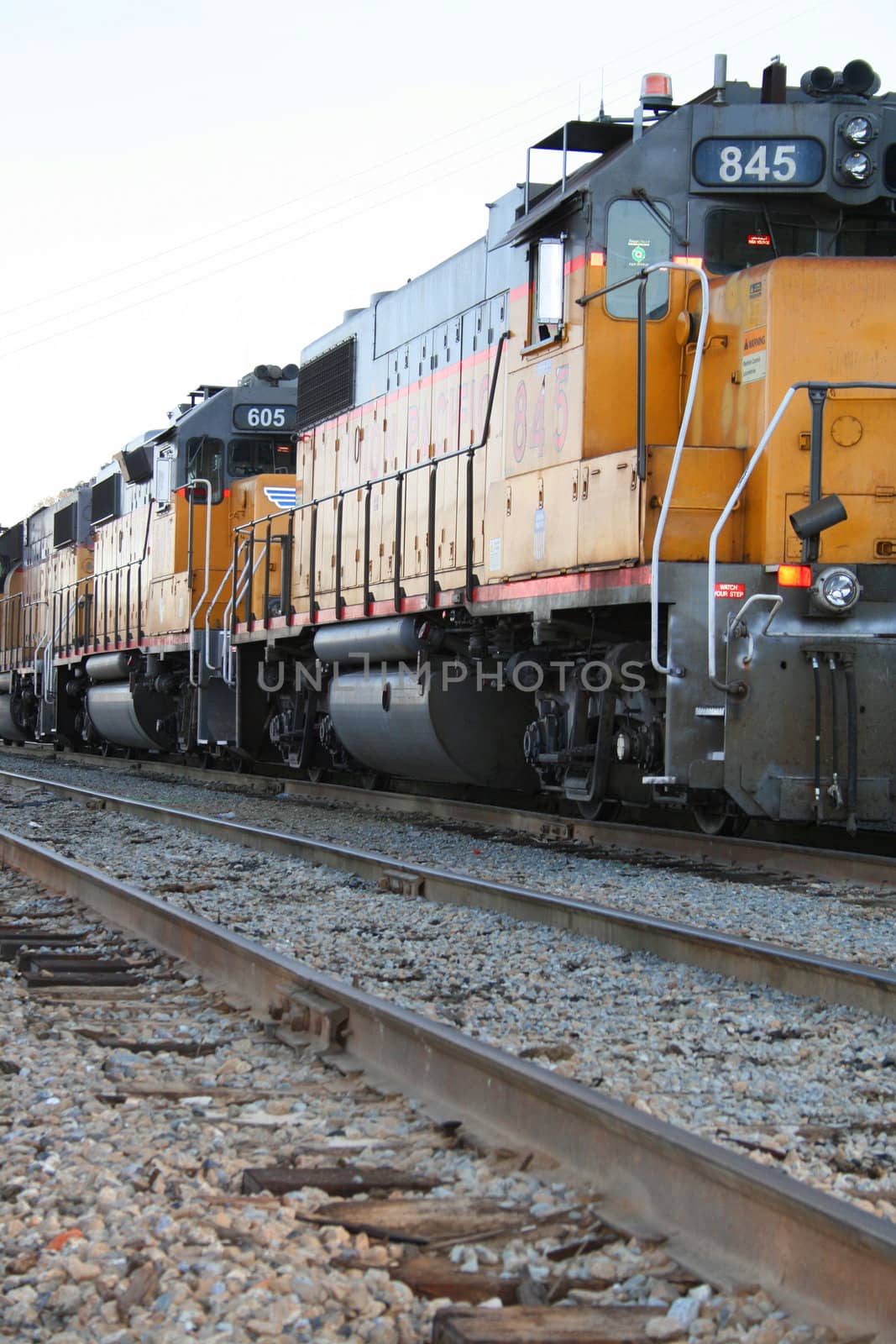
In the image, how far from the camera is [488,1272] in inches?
95.8

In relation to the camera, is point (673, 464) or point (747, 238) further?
point (747, 238)

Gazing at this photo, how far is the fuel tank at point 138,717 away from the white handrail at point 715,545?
37.7ft

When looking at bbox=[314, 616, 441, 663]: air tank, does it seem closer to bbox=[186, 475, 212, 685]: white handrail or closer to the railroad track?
the railroad track

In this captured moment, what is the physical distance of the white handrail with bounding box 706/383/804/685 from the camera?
7.14 m

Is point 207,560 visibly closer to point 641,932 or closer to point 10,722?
point 10,722

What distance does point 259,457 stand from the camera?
17.0 metres

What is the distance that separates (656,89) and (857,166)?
1227mm

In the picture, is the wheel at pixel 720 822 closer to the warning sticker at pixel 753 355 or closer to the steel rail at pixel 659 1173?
the warning sticker at pixel 753 355

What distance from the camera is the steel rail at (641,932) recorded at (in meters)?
4.49

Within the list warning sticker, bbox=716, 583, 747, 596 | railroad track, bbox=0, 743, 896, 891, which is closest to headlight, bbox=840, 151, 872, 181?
warning sticker, bbox=716, 583, 747, 596

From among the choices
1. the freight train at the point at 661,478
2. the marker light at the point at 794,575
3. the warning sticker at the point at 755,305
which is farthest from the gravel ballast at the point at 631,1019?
the warning sticker at the point at 755,305

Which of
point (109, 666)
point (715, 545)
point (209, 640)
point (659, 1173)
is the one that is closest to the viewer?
point (659, 1173)

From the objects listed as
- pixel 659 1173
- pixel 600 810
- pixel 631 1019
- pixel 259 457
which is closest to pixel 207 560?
pixel 259 457

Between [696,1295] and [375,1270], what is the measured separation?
51 cm
